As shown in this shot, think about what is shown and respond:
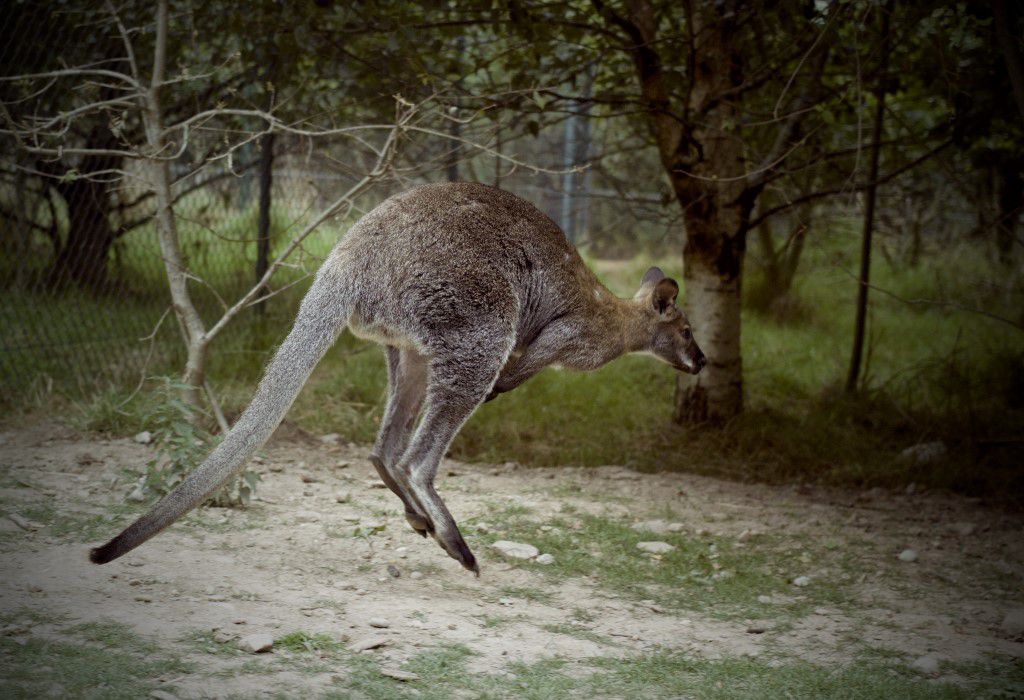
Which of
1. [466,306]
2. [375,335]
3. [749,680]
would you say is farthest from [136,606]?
[749,680]

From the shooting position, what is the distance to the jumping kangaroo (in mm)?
4137

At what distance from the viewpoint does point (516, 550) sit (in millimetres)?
4586

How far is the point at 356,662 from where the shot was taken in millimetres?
3252

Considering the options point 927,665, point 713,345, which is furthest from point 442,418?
point 713,345

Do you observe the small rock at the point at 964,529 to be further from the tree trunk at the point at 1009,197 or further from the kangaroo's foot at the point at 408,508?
the kangaroo's foot at the point at 408,508

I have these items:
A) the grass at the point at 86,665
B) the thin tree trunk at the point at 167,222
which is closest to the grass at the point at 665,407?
the thin tree trunk at the point at 167,222

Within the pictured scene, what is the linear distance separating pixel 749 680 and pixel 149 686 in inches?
78.2

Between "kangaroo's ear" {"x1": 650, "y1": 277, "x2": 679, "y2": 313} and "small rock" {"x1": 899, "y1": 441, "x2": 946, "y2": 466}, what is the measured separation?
251cm

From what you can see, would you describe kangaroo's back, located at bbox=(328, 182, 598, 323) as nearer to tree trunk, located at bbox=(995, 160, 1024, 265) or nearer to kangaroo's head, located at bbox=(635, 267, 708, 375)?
kangaroo's head, located at bbox=(635, 267, 708, 375)

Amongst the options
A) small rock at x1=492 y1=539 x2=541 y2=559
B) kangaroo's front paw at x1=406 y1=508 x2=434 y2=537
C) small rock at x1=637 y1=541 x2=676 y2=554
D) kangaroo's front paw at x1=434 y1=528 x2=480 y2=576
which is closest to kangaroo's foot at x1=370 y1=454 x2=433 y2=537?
kangaroo's front paw at x1=406 y1=508 x2=434 y2=537

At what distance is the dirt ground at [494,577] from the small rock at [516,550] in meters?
0.04

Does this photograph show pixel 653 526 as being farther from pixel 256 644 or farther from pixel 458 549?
pixel 256 644

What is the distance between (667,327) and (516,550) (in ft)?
5.64

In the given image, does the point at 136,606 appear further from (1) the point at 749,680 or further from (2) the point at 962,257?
(2) the point at 962,257
